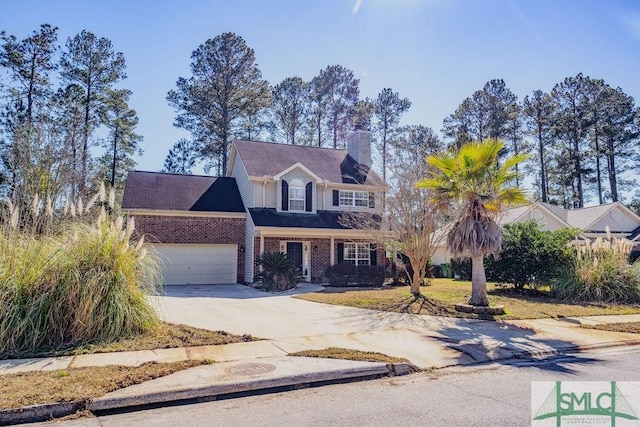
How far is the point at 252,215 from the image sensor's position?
19.5 meters

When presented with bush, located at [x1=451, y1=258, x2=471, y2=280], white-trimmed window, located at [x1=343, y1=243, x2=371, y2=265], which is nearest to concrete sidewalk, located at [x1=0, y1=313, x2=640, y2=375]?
white-trimmed window, located at [x1=343, y1=243, x2=371, y2=265]

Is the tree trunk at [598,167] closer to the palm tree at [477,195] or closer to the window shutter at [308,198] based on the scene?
the window shutter at [308,198]

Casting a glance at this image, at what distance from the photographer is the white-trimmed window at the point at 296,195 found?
20797 millimetres

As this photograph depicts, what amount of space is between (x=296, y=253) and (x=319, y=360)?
46.7ft

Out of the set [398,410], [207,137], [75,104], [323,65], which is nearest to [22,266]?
[398,410]

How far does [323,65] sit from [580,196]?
84.8 feet

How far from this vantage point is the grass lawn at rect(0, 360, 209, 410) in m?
4.35

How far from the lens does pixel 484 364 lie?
253 inches

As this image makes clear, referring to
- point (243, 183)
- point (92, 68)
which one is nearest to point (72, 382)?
point (243, 183)

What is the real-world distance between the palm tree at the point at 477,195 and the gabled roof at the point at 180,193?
476 inches

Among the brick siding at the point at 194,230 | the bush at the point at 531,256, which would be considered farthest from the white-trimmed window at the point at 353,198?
the bush at the point at 531,256

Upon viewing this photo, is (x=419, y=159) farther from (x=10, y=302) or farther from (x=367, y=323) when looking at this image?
(x=10, y=302)

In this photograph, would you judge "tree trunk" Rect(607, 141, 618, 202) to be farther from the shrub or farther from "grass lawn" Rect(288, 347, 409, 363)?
"grass lawn" Rect(288, 347, 409, 363)

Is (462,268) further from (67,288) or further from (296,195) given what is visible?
(67,288)
